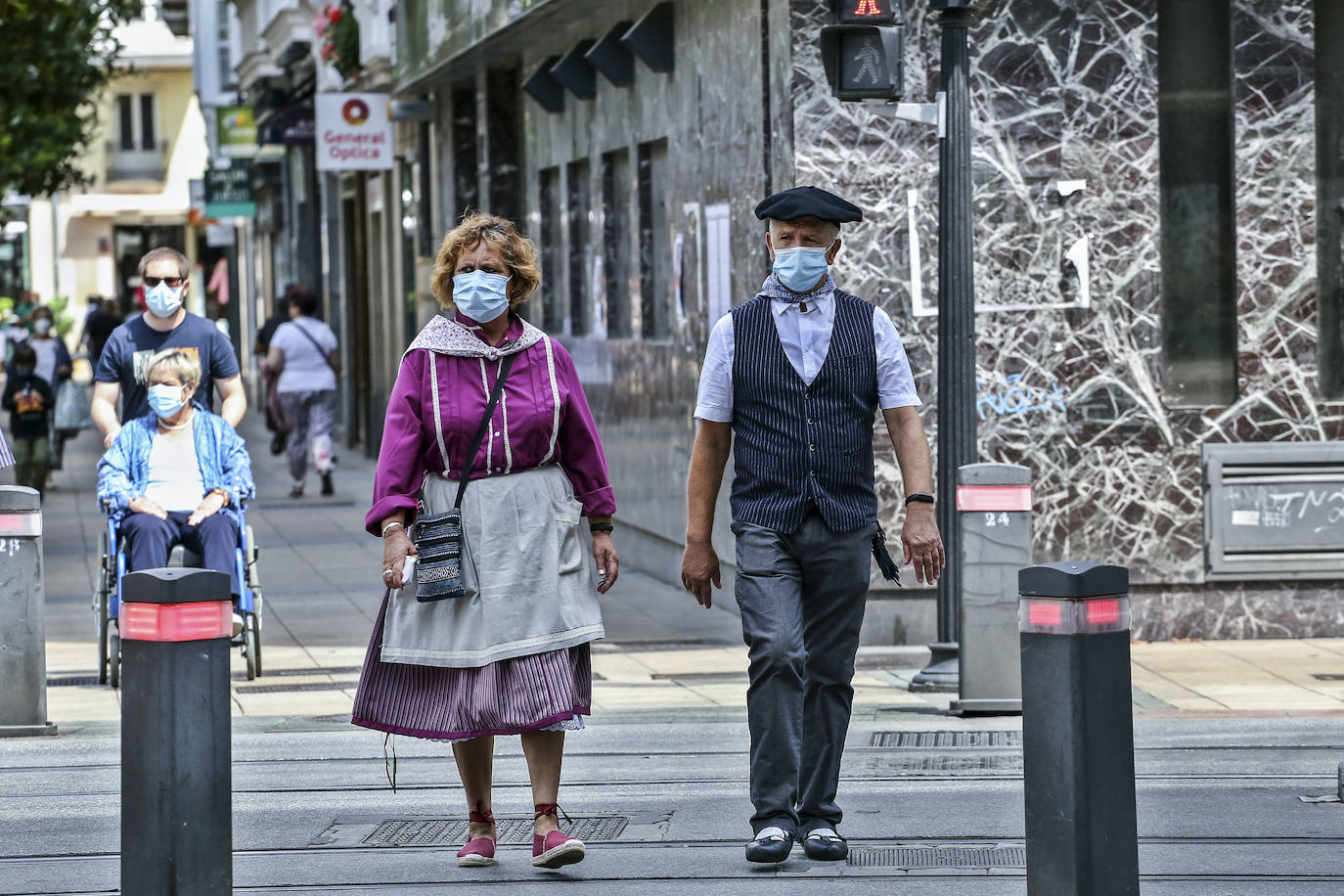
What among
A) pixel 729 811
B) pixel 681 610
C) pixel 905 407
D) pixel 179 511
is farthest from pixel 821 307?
pixel 681 610

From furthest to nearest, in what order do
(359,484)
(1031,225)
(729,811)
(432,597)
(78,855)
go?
1. (359,484)
2. (1031,225)
3. (729,811)
4. (78,855)
5. (432,597)

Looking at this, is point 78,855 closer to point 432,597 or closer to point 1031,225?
point 432,597

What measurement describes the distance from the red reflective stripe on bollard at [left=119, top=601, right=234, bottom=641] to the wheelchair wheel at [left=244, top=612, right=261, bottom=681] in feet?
17.5

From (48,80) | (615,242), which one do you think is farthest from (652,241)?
(48,80)

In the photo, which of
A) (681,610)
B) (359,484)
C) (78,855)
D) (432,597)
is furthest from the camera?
(359,484)

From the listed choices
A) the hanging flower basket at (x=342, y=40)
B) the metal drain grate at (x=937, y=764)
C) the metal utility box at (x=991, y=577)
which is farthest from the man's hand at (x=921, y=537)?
the hanging flower basket at (x=342, y=40)

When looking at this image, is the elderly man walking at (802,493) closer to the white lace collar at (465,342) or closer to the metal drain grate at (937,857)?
the metal drain grate at (937,857)

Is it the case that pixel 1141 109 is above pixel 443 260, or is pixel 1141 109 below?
above

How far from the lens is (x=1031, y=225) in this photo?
37.1 feet

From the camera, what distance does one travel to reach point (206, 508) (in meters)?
10.1

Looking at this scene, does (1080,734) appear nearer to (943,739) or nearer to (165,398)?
(943,739)

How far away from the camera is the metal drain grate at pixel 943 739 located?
8.66 metres

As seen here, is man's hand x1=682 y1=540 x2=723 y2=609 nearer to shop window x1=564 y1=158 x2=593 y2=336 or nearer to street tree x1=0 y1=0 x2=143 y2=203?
shop window x1=564 y1=158 x2=593 y2=336

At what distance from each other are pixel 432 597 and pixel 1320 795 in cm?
309
